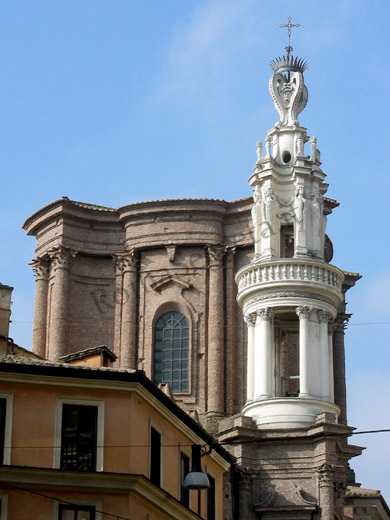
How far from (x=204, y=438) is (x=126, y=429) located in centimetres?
690

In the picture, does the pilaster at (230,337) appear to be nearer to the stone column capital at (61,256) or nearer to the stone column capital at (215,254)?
the stone column capital at (215,254)

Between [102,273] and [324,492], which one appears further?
[102,273]

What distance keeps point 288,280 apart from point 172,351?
9.93 m

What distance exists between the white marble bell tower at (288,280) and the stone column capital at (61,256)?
10387mm

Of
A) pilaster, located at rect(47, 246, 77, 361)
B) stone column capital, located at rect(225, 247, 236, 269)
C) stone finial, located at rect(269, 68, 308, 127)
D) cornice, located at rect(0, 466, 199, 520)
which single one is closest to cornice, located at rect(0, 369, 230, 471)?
cornice, located at rect(0, 466, 199, 520)

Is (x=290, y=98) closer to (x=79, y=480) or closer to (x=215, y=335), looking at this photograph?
(x=215, y=335)

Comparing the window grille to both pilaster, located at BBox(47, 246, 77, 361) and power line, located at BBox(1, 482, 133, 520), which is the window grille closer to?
power line, located at BBox(1, 482, 133, 520)

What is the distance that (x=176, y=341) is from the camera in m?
66.5

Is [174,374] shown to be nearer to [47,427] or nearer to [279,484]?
[279,484]

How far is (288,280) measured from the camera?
58.2 m

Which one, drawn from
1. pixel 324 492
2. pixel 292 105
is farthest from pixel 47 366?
pixel 292 105

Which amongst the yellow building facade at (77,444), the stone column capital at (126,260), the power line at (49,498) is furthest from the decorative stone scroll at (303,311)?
the power line at (49,498)

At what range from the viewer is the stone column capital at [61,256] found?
6794 centimetres

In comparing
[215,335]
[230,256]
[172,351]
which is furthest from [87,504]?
[230,256]
